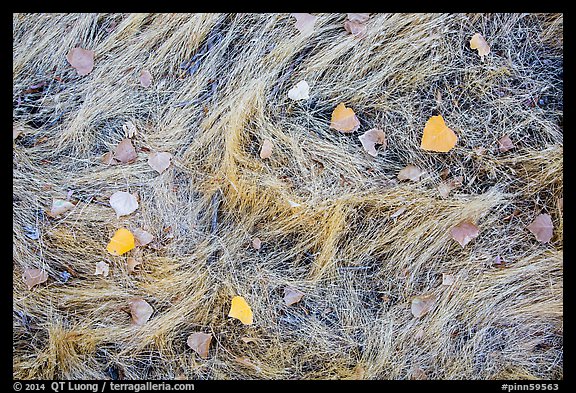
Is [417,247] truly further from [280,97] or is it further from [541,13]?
[541,13]

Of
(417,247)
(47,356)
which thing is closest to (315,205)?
(417,247)

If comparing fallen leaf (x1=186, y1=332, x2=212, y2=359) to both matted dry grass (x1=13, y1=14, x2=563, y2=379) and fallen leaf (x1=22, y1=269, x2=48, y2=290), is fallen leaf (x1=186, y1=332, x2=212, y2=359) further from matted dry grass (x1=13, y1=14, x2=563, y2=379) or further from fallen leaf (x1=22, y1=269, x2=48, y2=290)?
fallen leaf (x1=22, y1=269, x2=48, y2=290)

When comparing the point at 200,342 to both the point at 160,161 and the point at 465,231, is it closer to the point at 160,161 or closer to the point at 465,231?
the point at 160,161

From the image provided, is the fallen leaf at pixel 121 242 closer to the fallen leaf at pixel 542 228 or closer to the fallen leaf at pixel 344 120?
the fallen leaf at pixel 344 120

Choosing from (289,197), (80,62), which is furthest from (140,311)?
(80,62)

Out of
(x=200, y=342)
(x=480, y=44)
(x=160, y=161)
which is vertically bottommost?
(x=200, y=342)
